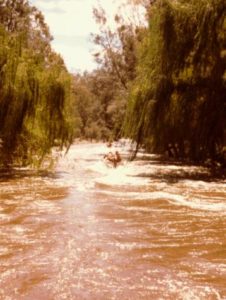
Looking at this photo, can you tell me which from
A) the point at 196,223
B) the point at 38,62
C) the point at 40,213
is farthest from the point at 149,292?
the point at 38,62

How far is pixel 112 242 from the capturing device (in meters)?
8.54

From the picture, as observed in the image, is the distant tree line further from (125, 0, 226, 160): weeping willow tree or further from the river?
the river

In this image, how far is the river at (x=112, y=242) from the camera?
20.3 feet

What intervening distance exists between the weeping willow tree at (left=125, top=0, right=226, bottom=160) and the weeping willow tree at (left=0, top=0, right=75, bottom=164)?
9.23 ft

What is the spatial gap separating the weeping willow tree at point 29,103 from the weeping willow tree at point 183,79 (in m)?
2.81

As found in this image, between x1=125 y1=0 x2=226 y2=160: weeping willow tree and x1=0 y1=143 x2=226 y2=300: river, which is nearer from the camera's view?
x1=0 y1=143 x2=226 y2=300: river

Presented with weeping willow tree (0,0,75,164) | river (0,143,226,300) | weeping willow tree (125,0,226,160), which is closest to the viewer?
river (0,143,226,300)

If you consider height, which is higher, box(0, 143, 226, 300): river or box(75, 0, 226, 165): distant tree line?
box(75, 0, 226, 165): distant tree line

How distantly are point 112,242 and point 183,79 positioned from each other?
12.1 m

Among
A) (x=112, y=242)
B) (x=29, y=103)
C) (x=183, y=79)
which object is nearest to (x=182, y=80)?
(x=183, y=79)

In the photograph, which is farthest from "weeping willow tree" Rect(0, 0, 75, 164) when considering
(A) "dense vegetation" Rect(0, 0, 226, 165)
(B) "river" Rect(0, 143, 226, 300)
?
(B) "river" Rect(0, 143, 226, 300)

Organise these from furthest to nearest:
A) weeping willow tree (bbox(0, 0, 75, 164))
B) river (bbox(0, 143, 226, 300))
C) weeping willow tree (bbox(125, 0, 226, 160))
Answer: weeping willow tree (bbox(125, 0, 226, 160)), weeping willow tree (bbox(0, 0, 75, 164)), river (bbox(0, 143, 226, 300))

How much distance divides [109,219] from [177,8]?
34.4 ft

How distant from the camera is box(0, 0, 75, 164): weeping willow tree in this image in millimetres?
17781
